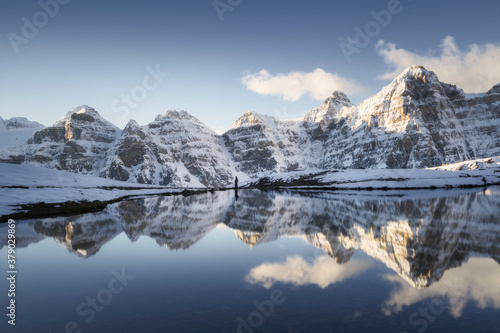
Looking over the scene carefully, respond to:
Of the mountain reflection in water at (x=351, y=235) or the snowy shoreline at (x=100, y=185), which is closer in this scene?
the mountain reflection in water at (x=351, y=235)

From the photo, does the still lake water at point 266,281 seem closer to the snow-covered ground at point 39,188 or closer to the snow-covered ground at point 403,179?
the snow-covered ground at point 39,188

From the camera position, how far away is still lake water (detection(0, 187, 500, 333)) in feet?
22.8

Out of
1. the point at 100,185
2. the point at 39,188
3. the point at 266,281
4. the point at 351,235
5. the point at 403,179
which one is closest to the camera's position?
the point at 266,281

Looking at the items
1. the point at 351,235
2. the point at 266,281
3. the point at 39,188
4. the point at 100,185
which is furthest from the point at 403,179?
the point at 266,281

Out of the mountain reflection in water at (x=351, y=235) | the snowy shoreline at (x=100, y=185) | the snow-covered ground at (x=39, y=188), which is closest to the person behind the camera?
the mountain reflection in water at (x=351, y=235)

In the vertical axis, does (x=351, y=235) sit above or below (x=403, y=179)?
below

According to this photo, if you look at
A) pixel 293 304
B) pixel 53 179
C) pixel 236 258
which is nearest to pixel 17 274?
pixel 236 258

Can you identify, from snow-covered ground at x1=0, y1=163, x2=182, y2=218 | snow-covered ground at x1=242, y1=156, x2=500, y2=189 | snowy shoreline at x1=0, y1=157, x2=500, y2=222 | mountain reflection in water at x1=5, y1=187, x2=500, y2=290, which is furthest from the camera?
snow-covered ground at x1=242, y1=156, x2=500, y2=189

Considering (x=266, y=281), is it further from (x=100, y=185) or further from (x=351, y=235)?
(x=100, y=185)

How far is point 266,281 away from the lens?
9.82 m

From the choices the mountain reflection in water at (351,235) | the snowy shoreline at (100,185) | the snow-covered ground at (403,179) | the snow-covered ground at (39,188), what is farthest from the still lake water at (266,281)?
the snow-covered ground at (403,179)

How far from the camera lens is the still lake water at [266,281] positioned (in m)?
6.94

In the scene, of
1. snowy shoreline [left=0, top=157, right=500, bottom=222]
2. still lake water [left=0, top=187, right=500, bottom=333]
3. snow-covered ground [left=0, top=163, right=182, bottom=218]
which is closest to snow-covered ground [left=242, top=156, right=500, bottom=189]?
snowy shoreline [left=0, top=157, right=500, bottom=222]

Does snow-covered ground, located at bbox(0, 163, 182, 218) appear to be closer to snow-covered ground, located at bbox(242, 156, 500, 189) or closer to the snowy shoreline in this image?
the snowy shoreline
